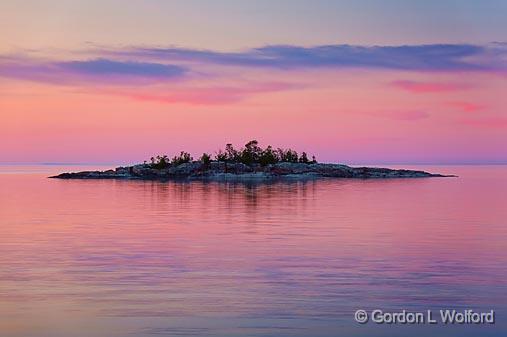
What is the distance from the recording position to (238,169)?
594 ft

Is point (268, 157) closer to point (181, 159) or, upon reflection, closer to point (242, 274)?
point (181, 159)

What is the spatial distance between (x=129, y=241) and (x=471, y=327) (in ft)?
74.1

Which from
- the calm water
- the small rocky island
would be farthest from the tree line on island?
the calm water

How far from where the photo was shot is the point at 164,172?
589 ft

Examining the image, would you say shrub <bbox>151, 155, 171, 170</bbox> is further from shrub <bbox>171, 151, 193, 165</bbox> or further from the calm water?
the calm water

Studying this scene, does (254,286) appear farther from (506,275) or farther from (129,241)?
(129,241)

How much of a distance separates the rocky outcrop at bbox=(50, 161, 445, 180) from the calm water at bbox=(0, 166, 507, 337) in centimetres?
12082

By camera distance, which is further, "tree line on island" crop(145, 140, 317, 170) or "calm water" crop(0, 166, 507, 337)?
"tree line on island" crop(145, 140, 317, 170)

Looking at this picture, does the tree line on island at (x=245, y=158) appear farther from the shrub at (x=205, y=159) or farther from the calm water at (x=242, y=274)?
the calm water at (x=242, y=274)

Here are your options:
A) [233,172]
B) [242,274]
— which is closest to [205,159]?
[233,172]

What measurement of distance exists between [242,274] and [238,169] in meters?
153

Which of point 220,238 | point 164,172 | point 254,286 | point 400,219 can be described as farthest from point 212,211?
point 164,172

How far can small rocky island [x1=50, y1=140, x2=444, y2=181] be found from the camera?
570ft

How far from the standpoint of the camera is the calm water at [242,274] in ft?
66.2
